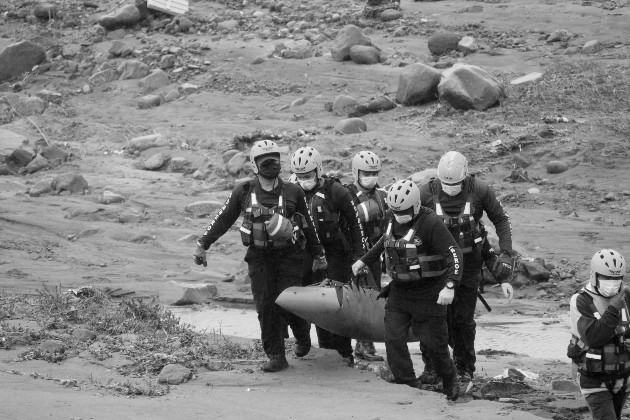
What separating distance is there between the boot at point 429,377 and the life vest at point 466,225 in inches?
40.5

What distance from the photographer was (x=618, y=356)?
710 centimetres

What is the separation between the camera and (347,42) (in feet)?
76.4

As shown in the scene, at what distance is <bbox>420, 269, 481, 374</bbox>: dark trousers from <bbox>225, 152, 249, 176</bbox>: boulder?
9.94 meters

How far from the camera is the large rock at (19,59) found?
26.9 metres

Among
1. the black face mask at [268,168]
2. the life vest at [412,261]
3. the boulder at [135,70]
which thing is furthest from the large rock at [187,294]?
the boulder at [135,70]

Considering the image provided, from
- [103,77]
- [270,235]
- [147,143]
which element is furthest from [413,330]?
[103,77]

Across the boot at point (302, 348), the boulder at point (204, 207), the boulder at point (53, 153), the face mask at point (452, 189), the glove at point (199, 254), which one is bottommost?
the boulder at point (204, 207)

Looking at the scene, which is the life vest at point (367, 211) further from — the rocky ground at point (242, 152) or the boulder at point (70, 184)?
the boulder at point (70, 184)

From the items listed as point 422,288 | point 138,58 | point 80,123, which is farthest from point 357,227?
point 138,58

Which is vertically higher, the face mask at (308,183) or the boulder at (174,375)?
the face mask at (308,183)

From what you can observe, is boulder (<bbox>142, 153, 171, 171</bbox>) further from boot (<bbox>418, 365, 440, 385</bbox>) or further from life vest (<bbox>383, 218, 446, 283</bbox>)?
life vest (<bbox>383, 218, 446, 283</bbox>)

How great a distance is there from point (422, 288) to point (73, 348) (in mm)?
3452

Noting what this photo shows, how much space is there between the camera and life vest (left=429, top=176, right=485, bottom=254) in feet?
29.8

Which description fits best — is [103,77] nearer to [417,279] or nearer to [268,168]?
[268,168]
